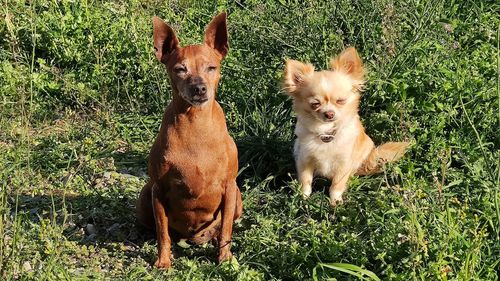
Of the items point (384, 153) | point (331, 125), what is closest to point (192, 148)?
point (331, 125)

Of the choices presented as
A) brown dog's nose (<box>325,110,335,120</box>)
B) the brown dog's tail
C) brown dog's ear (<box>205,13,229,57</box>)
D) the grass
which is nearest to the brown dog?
brown dog's ear (<box>205,13,229,57</box>)

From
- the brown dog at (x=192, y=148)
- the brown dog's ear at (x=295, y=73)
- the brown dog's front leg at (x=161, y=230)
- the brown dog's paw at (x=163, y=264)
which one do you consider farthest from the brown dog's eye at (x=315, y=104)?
the brown dog's paw at (x=163, y=264)

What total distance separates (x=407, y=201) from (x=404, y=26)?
2.64 metres

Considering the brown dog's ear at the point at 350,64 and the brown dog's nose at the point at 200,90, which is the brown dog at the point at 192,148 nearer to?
the brown dog's nose at the point at 200,90

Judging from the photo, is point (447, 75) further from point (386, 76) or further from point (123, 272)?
point (123, 272)

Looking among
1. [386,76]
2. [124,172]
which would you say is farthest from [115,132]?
[386,76]

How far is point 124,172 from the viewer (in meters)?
5.67

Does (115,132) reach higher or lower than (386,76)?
lower

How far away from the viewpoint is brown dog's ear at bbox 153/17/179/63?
13.9ft

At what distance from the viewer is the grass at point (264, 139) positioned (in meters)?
4.03

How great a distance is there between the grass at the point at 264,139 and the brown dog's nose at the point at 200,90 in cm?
84

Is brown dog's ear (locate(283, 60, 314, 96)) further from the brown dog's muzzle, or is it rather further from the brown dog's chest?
the brown dog's muzzle

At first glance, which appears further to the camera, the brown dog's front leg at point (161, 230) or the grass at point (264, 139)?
the brown dog's front leg at point (161, 230)

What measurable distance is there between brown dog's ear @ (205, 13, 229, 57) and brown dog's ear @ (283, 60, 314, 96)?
0.81 meters
